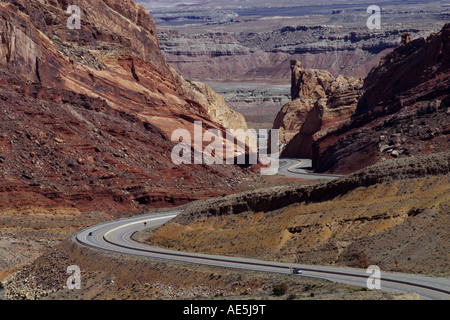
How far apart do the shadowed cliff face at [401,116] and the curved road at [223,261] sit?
36.7 metres

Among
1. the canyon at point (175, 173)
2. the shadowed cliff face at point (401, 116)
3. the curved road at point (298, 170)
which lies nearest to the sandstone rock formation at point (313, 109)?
the canyon at point (175, 173)

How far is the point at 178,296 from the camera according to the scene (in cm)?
5025

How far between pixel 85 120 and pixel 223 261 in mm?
50786

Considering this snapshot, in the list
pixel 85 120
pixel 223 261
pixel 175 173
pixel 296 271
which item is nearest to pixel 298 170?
pixel 175 173

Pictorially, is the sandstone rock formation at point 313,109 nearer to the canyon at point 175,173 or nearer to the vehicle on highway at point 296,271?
the canyon at point 175,173

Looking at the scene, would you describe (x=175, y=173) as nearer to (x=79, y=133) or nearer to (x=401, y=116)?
(x=79, y=133)

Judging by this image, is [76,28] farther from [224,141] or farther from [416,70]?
[416,70]

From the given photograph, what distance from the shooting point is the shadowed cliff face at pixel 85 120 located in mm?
89700

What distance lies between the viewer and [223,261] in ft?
189

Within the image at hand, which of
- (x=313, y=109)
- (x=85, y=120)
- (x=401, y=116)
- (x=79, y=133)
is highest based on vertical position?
(x=85, y=120)

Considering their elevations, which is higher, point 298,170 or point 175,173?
point 175,173

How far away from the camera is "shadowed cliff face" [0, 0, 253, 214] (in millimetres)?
89700
